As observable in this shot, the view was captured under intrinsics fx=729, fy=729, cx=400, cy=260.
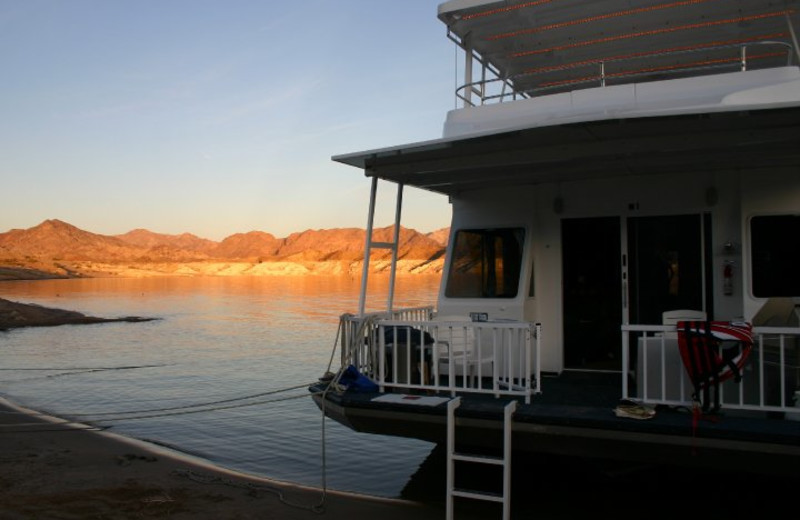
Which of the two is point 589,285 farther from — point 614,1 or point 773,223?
point 614,1

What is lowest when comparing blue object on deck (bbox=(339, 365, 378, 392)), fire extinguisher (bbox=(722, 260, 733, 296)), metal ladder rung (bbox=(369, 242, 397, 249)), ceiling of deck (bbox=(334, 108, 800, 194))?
blue object on deck (bbox=(339, 365, 378, 392))

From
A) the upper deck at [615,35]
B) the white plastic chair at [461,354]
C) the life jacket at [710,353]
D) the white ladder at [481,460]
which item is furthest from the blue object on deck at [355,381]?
the upper deck at [615,35]

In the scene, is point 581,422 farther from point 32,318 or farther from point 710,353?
point 32,318

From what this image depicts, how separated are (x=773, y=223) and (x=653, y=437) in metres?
3.14

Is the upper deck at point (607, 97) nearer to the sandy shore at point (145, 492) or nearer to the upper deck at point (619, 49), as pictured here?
the upper deck at point (619, 49)

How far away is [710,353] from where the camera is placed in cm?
551

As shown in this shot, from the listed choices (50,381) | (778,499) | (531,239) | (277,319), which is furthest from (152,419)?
(277,319)

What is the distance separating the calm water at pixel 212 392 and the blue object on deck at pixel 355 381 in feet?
7.16

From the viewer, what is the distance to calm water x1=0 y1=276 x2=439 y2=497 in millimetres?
10164

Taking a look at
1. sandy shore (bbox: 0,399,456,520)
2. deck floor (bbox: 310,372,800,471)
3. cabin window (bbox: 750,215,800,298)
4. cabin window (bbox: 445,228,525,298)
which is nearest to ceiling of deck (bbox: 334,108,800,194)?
cabin window (bbox: 750,215,800,298)

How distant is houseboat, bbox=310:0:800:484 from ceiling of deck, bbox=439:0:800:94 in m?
0.03

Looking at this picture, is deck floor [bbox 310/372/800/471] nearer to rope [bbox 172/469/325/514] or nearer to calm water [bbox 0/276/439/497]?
rope [bbox 172/469/325/514]

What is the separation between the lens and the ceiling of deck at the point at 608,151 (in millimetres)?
5992

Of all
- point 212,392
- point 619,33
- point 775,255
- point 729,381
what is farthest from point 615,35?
point 212,392
